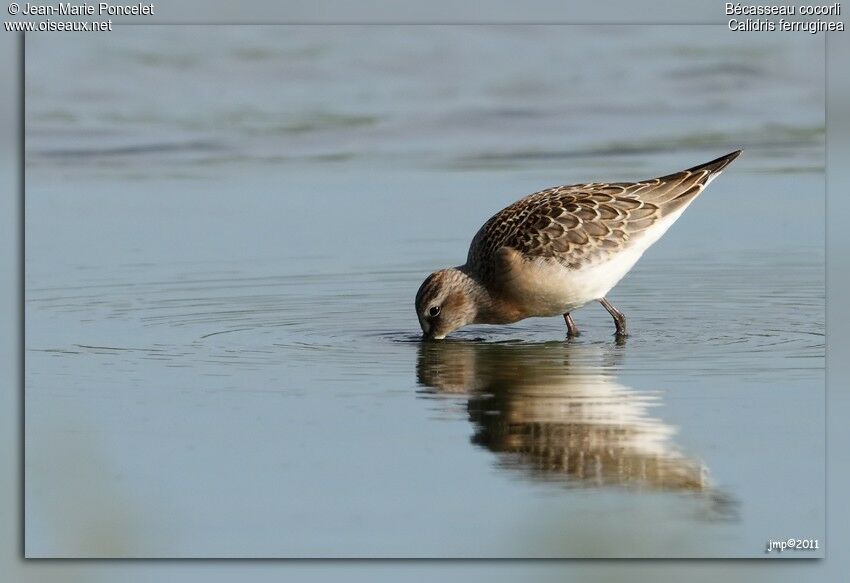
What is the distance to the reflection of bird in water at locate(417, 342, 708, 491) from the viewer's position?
9.70m

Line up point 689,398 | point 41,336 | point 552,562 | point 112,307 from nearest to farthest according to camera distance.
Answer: point 552,562 → point 689,398 → point 41,336 → point 112,307

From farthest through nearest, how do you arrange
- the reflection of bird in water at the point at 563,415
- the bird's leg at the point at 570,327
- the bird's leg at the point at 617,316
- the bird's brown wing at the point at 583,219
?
1. the bird's leg at the point at 570,327
2. the bird's brown wing at the point at 583,219
3. the bird's leg at the point at 617,316
4. the reflection of bird in water at the point at 563,415

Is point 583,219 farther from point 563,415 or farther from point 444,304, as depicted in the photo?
point 563,415

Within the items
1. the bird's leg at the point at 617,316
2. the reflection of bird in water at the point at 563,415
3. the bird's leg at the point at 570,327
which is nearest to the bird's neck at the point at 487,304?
the bird's leg at the point at 570,327

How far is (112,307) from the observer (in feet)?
46.6

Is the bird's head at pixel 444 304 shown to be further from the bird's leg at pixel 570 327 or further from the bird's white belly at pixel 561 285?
the bird's leg at pixel 570 327

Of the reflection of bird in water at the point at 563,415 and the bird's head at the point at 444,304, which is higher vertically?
the bird's head at the point at 444,304

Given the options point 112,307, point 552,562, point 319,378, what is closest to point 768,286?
point 319,378

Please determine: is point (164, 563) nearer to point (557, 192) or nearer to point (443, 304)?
point (443, 304)

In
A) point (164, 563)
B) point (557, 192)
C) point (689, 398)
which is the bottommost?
point (164, 563)

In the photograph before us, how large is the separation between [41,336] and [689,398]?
17.1ft

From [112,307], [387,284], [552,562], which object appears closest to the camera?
[552,562]

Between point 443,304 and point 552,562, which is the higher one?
point 443,304

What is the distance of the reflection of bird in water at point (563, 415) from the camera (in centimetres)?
970
